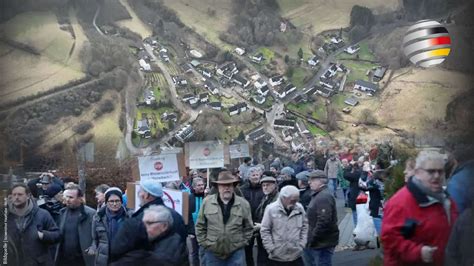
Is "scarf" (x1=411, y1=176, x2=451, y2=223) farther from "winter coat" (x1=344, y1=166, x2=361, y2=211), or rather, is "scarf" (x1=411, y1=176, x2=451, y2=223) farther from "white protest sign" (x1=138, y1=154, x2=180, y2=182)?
"white protest sign" (x1=138, y1=154, x2=180, y2=182)

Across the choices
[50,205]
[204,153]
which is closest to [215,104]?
[204,153]

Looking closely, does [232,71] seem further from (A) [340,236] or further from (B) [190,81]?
(A) [340,236]

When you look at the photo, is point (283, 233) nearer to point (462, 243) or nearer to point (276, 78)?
point (276, 78)

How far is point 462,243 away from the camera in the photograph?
5.97 meters

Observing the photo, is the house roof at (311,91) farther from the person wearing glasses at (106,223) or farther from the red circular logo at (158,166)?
the person wearing glasses at (106,223)

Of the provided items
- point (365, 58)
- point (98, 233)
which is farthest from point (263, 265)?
point (365, 58)

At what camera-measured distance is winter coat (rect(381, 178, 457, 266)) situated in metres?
5.52

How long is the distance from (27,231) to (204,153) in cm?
160

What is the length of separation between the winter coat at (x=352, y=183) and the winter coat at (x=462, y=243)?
3.82 feet

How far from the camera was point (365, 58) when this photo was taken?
22.7 feet

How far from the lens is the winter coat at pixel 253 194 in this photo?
7660 millimetres

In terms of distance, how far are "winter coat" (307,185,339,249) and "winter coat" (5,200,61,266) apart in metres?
2.16

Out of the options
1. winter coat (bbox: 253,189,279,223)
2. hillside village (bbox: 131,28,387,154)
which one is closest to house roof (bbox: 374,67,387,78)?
hillside village (bbox: 131,28,387,154)

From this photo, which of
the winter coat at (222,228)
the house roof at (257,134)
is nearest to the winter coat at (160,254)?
the winter coat at (222,228)
